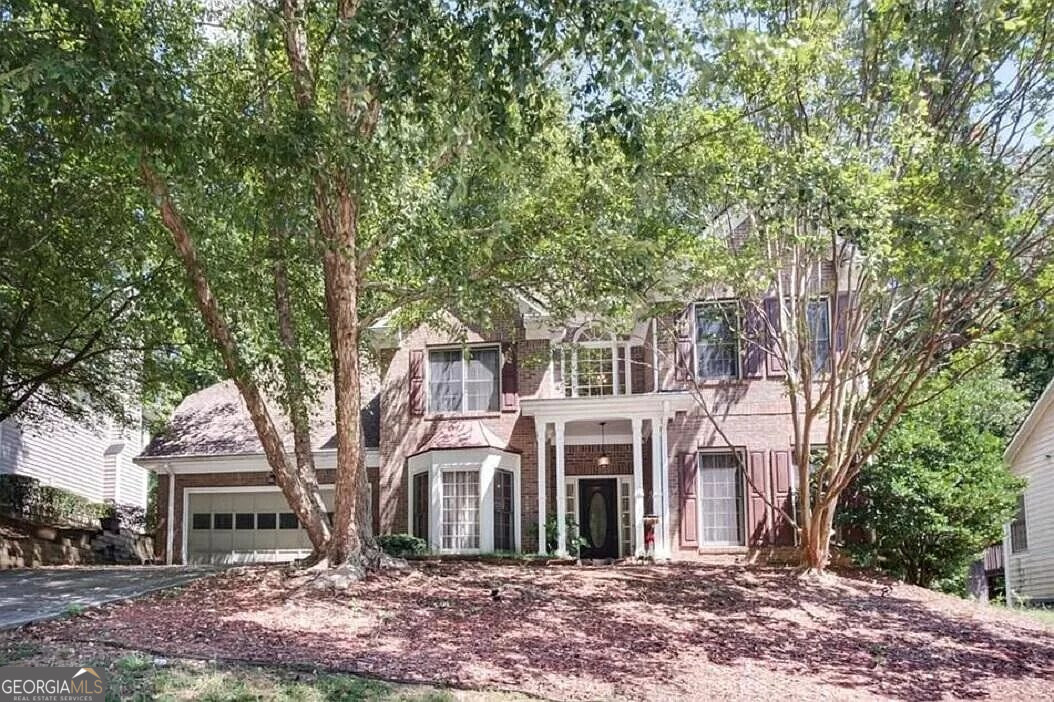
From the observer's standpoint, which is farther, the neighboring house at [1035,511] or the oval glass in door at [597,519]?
the neighboring house at [1035,511]

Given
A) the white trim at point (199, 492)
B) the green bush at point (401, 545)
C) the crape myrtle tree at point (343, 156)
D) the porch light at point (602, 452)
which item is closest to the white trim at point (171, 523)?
the white trim at point (199, 492)

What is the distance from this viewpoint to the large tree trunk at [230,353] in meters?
10.5

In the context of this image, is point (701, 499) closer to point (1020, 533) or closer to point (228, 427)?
point (1020, 533)

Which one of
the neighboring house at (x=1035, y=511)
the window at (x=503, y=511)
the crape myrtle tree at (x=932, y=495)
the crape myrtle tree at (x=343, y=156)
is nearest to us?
the crape myrtle tree at (x=343, y=156)

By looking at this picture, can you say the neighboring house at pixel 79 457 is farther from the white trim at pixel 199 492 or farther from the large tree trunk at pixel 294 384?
the large tree trunk at pixel 294 384

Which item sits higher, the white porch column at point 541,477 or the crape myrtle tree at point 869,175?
the crape myrtle tree at point 869,175

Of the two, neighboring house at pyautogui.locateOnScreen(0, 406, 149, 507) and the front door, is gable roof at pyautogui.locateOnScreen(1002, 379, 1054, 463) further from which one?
neighboring house at pyautogui.locateOnScreen(0, 406, 149, 507)

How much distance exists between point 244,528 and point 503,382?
6948 mm

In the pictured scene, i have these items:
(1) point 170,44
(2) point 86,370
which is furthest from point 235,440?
(1) point 170,44

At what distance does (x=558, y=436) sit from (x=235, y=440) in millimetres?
7602

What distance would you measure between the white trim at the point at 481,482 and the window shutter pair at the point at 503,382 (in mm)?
1039

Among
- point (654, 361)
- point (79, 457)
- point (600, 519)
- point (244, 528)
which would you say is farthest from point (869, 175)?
point (79, 457)

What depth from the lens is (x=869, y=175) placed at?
10258 millimetres

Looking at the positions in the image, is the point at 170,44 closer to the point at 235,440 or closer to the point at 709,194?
the point at 709,194
